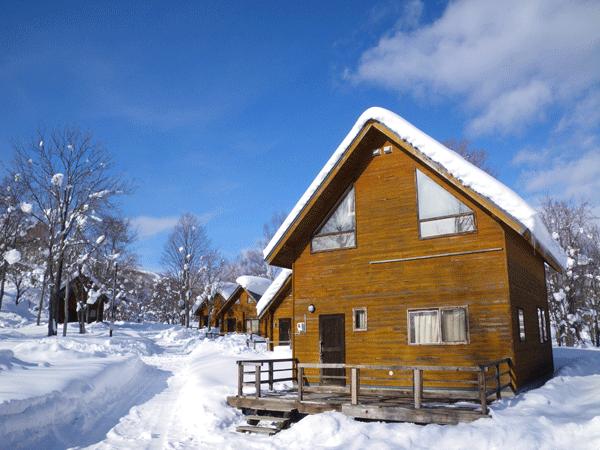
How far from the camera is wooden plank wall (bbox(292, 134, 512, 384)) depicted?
1215cm

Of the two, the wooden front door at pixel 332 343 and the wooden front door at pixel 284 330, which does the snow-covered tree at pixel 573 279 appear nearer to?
the wooden front door at pixel 284 330

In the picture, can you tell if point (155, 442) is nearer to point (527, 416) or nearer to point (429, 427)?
point (429, 427)

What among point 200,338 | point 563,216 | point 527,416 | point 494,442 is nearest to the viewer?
point 494,442

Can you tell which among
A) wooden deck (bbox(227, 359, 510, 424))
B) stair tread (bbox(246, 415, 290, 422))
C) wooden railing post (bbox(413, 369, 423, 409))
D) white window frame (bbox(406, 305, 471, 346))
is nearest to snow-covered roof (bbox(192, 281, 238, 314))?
wooden deck (bbox(227, 359, 510, 424))

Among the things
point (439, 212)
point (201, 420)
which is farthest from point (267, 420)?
point (439, 212)

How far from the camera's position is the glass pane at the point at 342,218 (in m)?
14.7

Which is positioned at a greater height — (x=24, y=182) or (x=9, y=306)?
(x=24, y=182)

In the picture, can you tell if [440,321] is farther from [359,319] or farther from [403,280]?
[359,319]

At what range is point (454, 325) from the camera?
1254 centimetres

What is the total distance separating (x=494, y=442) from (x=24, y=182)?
3237cm

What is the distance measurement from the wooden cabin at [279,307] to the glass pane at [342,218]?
13748 mm

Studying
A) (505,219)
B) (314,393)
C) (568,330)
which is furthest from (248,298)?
(505,219)

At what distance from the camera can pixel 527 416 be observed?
887 cm

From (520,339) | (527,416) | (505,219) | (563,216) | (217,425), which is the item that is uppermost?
(563,216)
